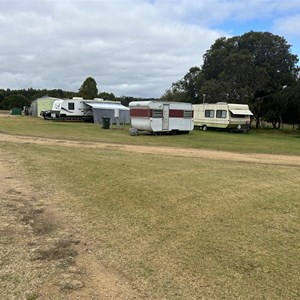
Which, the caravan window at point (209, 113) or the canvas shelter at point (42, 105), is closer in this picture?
the caravan window at point (209, 113)

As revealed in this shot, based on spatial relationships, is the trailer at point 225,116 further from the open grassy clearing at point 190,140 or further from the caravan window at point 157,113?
the caravan window at point 157,113

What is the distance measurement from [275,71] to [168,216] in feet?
128

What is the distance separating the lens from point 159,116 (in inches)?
931

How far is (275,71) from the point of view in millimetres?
40531

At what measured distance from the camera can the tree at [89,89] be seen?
202 ft

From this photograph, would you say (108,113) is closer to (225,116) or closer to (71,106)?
(71,106)

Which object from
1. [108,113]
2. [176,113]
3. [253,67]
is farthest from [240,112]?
[108,113]

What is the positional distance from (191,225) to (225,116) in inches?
1033

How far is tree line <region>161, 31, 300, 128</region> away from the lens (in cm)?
3672

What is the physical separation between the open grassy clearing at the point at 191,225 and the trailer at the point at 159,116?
13.9m

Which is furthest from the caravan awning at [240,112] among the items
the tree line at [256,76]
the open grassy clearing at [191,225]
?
the open grassy clearing at [191,225]

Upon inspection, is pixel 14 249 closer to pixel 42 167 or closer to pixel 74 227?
pixel 74 227

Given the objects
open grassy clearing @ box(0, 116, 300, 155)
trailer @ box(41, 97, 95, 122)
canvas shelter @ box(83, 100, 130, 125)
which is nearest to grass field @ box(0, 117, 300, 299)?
open grassy clearing @ box(0, 116, 300, 155)

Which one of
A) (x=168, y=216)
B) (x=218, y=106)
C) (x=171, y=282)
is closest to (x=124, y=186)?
(x=168, y=216)
